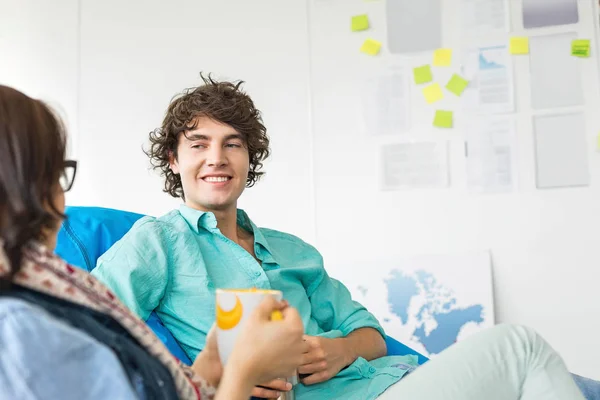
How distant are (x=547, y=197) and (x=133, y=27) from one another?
1826 mm

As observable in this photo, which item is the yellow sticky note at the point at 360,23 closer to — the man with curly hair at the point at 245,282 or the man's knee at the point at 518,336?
the man with curly hair at the point at 245,282

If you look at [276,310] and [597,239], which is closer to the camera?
[276,310]

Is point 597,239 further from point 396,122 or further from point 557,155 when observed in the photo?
point 396,122

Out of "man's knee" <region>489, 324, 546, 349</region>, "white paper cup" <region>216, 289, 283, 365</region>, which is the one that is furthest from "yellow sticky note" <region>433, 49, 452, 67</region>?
"white paper cup" <region>216, 289, 283, 365</region>

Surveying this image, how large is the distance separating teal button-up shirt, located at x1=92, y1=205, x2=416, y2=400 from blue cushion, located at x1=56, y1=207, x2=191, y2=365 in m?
0.17

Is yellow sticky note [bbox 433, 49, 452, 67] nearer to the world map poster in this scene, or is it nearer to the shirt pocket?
the world map poster

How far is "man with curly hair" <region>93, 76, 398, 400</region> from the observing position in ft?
4.77

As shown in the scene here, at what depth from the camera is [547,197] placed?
9.00 feet

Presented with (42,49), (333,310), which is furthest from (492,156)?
(42,49)

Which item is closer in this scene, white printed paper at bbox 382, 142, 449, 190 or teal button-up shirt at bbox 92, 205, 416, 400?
teal button-up shirt at bbox 92, 205, 416, 400

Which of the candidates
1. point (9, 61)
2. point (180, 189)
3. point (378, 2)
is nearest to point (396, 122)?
point (378, 2)

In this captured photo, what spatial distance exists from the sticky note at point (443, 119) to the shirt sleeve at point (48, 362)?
7.52 ft

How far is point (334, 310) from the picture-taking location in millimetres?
1712

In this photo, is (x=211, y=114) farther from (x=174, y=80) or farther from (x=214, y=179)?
(x=174, y=80)
